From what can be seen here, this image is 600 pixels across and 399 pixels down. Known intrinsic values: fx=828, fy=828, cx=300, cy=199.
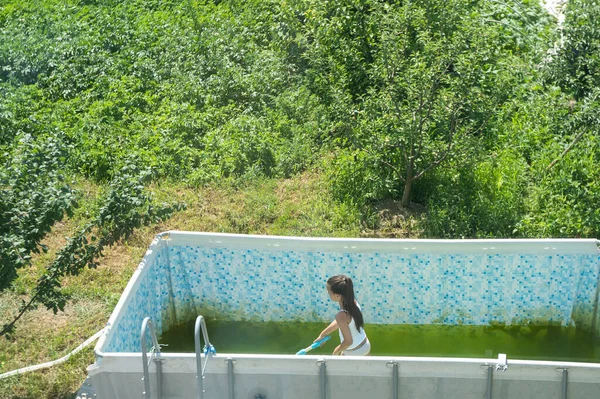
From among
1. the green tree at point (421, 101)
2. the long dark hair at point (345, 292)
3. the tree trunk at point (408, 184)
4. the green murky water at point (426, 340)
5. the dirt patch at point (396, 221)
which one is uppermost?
the green tree at point (421, 101)

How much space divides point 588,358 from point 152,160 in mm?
5462

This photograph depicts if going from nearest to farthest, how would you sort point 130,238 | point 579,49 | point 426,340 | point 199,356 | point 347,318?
1. point 199,356
2. point 347,318
3. point 426,340
4. point 130,238
5. point 579,49

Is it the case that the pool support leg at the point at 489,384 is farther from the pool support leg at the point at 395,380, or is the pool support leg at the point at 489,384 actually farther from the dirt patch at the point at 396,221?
the dirt patch at the point at 396,221

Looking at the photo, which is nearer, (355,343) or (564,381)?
(564,381)

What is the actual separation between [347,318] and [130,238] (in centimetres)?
348

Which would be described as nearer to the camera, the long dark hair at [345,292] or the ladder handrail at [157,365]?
the ladder handrail at [157,365]

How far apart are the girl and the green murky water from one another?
0.98 m

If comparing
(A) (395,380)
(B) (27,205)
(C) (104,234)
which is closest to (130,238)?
(C) (104,234)

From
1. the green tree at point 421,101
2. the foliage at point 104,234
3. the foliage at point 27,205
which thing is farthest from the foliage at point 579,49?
the foliage at point 27,205

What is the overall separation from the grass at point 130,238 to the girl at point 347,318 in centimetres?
232

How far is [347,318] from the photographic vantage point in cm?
639

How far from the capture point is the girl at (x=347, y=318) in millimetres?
6391

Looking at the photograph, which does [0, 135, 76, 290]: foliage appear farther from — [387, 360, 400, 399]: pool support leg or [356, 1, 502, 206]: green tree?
[356, 1, 502, 206]: green tree

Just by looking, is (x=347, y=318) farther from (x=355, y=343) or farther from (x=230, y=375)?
(x=230, y=375)
